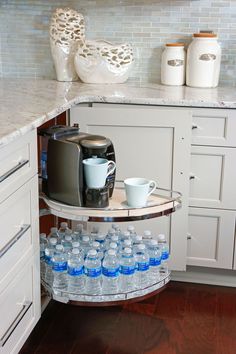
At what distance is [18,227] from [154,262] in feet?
1.86

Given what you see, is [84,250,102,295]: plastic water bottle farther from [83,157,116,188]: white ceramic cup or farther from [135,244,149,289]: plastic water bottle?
[83,157,116,188]: white ceramic cup

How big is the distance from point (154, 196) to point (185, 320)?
657mm

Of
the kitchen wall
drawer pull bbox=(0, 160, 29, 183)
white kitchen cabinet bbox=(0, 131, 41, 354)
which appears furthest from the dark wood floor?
the kitchen wall

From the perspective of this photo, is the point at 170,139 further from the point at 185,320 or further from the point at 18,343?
the point at 18,343

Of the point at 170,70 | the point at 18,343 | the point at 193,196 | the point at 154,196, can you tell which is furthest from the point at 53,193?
the point at 170,70

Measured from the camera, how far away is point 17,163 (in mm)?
1688

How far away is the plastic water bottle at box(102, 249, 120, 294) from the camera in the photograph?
1.89 m

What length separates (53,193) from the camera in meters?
1.93

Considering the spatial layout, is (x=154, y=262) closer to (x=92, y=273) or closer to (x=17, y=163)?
(x=92, y=273)

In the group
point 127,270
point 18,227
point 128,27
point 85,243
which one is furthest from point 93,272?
point 128,27

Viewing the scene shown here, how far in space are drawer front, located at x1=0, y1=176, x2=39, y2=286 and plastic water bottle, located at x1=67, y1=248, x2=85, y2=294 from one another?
0.45 feet

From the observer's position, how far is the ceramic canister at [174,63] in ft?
9.31

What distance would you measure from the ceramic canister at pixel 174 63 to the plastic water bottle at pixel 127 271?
122 centimetres

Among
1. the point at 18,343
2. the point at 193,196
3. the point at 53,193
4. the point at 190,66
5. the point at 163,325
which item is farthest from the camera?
the point at 190,66
